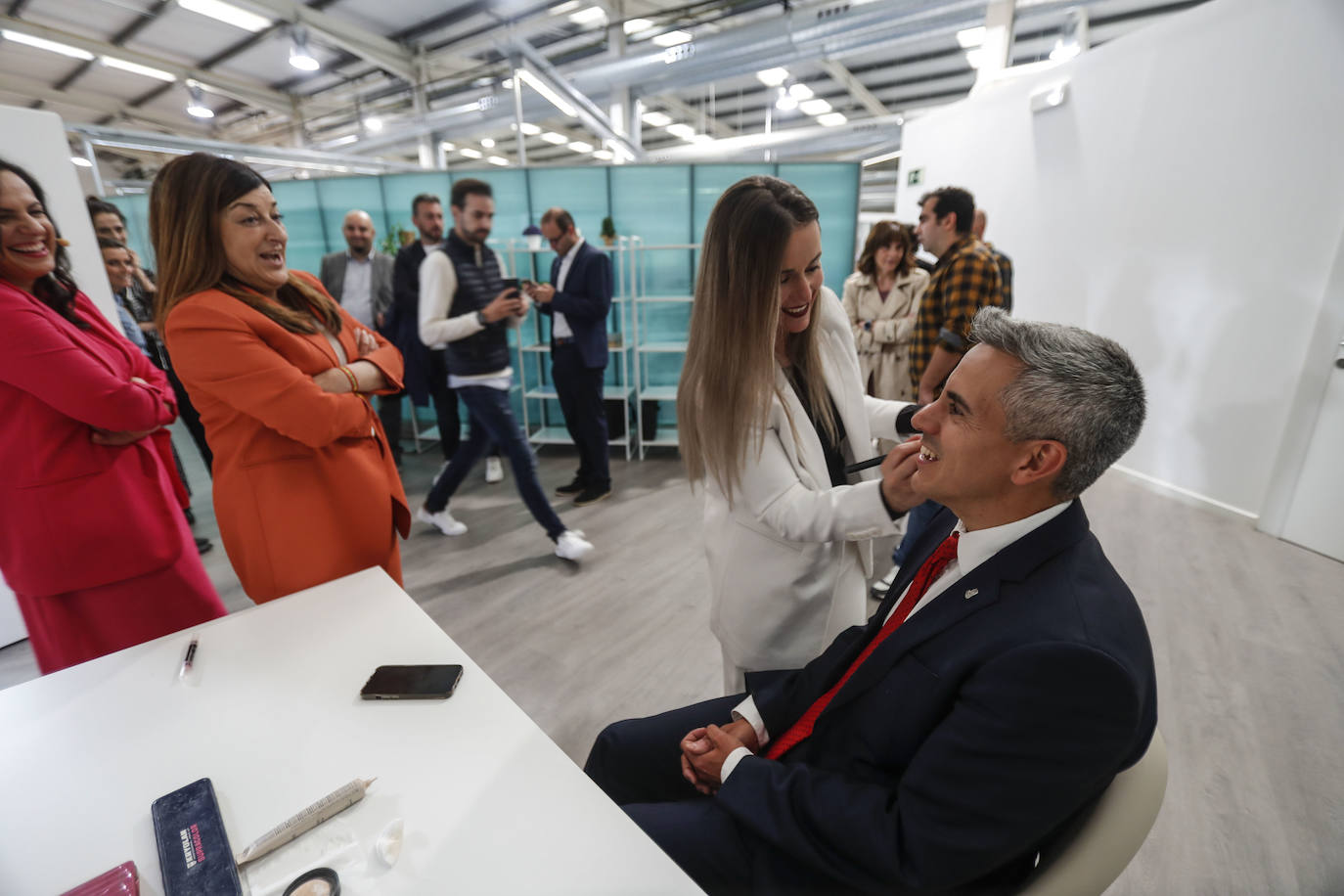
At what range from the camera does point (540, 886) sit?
0.72 m

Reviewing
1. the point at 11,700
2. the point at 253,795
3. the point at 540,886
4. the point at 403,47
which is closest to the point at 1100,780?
the point at 540,886

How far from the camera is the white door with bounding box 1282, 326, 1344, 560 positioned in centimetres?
309

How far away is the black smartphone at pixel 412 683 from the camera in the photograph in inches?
39.7

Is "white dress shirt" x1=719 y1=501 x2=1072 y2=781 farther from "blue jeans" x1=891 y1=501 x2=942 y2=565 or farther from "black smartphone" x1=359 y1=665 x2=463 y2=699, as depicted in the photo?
"blue jeans" x1=891 y1=501 x2=942 y2=565

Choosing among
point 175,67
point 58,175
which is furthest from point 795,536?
point 175,67

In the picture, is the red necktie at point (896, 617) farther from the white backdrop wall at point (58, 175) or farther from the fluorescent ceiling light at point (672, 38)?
the fluorescent ceiling light at point (672, 38)

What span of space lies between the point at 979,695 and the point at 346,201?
653 centimetres

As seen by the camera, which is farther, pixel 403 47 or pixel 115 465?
pixel 403 47

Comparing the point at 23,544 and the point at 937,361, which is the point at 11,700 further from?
the point at 937,361

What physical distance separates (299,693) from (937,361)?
2.68m

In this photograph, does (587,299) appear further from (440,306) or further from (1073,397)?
(1073,397)

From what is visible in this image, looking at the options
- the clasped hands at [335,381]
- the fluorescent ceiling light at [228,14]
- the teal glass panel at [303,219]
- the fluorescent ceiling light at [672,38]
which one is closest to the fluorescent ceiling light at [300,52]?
the fluorescent ceiling light at [228,14]

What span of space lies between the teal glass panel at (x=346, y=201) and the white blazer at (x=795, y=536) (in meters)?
5.36

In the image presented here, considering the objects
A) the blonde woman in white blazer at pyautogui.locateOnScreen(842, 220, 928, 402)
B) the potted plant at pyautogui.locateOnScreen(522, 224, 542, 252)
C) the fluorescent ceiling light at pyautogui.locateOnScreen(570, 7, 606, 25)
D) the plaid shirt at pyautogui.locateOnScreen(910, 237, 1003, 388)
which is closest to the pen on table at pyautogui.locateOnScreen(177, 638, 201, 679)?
the plaid shirt at pyautogui.locateOnScreen(910, 237, 1003, 388)
